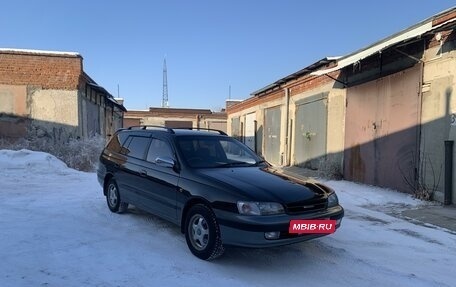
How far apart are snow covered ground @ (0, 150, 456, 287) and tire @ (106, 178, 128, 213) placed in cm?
17

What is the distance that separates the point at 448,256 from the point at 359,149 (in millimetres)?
7280

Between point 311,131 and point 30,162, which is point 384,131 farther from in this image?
point 30,162

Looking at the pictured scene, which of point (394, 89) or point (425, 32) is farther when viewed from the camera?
point (394, 89)

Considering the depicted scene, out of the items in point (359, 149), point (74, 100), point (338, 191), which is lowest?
point (338, 191)

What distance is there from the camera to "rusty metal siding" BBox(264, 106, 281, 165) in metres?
21.1

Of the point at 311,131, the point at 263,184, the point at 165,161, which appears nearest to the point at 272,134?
the point at 311,131

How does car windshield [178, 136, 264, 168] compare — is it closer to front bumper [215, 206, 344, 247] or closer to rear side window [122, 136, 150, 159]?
rear side window [122, 136, 150, 159]

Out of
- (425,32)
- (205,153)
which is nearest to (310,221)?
(205,153)

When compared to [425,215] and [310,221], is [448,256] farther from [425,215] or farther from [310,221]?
[425,215]

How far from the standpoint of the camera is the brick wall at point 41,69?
17.7 m

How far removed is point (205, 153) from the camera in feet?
19.8

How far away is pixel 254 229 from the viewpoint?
4477 mm

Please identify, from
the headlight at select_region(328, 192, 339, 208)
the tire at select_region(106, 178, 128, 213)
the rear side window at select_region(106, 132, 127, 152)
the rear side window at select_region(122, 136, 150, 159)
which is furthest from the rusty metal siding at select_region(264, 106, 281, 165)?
the headlight at select_region(328, 192, 339, 208)

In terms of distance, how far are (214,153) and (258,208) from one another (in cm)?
172
